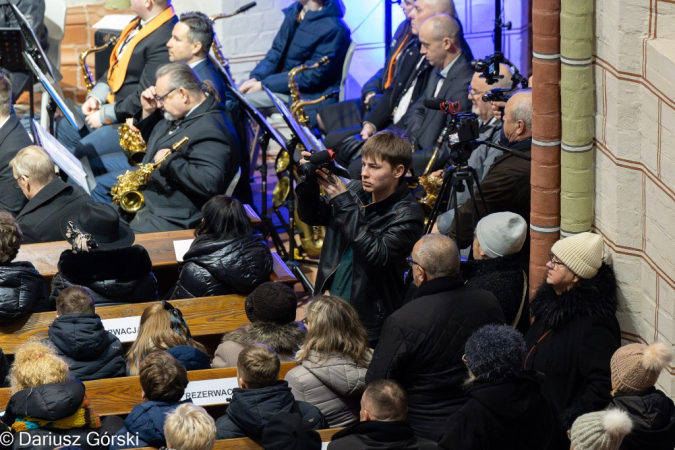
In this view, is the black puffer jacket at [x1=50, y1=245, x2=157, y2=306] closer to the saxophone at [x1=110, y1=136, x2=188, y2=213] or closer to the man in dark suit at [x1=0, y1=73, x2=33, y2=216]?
the man in dark suit at [x1=0, y1=73, x2=33, y2=216]

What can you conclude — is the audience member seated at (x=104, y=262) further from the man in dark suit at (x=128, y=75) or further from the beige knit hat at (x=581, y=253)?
the man in dark suit at (x=128, y=75)

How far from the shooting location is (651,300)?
4.36 meters

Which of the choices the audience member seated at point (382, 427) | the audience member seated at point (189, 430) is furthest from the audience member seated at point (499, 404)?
the audience member seated at point (189, 430)

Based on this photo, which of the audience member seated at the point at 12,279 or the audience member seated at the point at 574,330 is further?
the audience member seated at the point at 12,279

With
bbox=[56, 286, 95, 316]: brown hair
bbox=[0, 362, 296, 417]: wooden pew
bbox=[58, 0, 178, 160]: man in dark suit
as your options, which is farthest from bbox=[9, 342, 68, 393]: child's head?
bbox=[58, 0, 178, 160]: man in dark suit

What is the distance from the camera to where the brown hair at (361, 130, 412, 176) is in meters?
4.86

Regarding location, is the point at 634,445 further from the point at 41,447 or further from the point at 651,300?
the point at 41,447

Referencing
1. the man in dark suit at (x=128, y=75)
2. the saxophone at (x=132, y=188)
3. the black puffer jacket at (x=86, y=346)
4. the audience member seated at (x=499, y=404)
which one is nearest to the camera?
the audience member seated at (x=499, y=404)

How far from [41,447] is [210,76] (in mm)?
3935

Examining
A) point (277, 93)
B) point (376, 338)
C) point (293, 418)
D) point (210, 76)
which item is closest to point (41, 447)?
point (293, 418)

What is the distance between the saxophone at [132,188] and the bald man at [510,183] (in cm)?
207

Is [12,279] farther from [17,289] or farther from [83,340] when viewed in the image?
[83,340]

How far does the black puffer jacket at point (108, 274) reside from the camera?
5207mm

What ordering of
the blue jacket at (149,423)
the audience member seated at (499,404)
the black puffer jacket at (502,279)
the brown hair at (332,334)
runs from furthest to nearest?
the black puffer jacket at (502,279) < the brown hair at (332,334) < the blue jacket at (149,423) < the audience member seated at (499,404)
